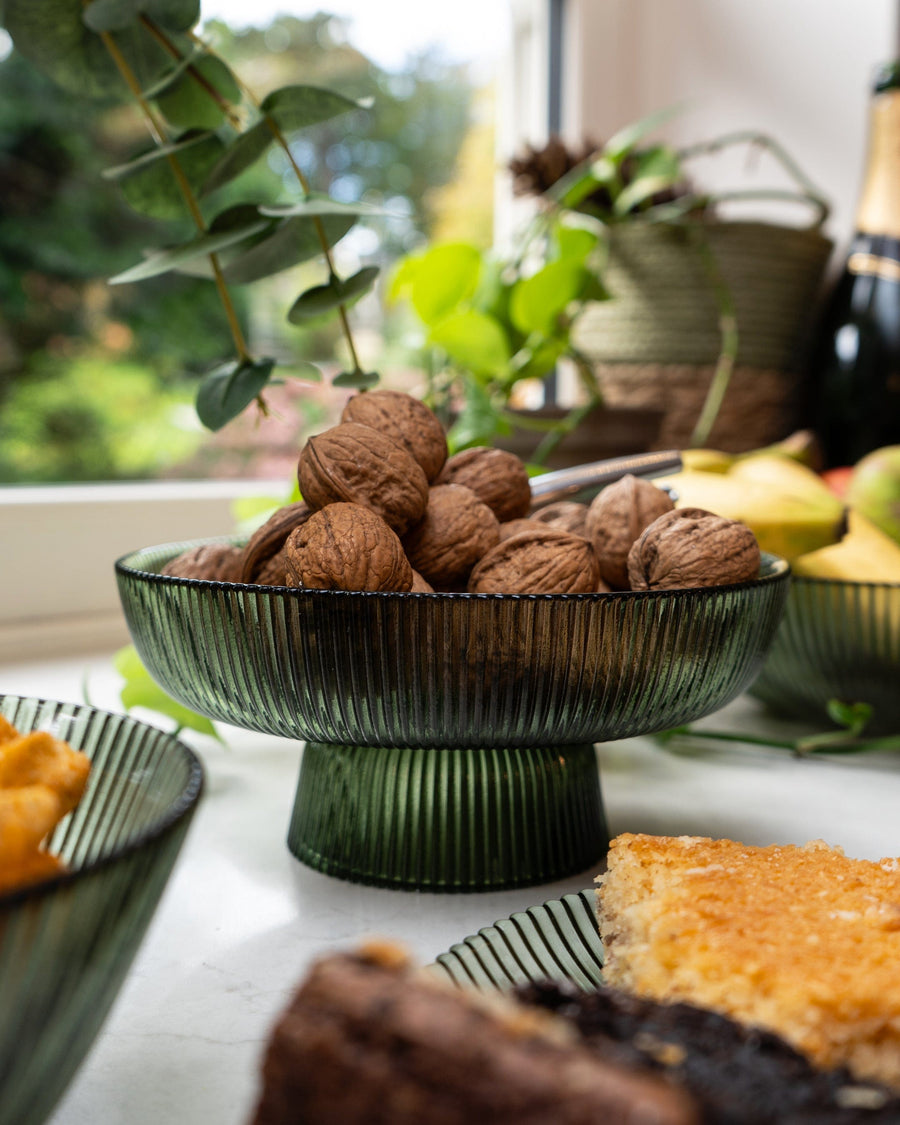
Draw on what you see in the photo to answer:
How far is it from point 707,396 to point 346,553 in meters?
0.72

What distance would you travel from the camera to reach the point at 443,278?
0.88 metres

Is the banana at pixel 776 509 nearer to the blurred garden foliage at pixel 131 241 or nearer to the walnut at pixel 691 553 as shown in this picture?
the walnut at pixel 691 553

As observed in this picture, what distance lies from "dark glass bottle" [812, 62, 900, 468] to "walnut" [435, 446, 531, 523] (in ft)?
2.05

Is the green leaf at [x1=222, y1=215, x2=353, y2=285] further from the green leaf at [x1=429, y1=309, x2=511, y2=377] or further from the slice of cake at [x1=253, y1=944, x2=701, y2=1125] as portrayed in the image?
the slice of cake at [x1=253, y1=944, x2=701, y2=1125]

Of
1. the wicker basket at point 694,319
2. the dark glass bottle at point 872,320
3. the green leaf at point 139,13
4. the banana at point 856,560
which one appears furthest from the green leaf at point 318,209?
the dark glass bottle at point 872,320

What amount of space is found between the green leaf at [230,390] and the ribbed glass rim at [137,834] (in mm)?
261

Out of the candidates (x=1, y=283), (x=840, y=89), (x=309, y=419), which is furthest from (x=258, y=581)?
(x=309, y=419)

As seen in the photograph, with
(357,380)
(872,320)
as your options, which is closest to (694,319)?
(872,320)

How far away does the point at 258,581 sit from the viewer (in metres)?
0.45

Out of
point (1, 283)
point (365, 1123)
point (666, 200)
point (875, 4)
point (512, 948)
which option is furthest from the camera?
point (1, 283)

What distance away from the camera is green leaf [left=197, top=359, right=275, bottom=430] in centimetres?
56

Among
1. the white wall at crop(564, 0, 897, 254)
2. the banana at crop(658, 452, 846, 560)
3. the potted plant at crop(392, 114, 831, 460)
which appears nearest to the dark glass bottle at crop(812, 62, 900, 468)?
the potted plant at crop(392, 114, 831, 460)

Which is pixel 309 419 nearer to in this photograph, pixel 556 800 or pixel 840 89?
pixel 840 89

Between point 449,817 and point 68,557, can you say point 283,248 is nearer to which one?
point 449,817
